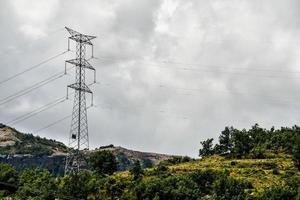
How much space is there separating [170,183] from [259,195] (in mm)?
25951

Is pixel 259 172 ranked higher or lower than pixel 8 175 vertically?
lower

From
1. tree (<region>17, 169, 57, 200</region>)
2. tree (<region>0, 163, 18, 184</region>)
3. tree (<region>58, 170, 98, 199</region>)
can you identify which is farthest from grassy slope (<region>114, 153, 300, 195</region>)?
tree (<region>0, 163, 18, 184</region>)

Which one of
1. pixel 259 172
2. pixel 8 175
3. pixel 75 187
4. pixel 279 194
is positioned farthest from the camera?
pixel 259 172

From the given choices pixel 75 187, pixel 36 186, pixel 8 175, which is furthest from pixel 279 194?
pixel 8 175

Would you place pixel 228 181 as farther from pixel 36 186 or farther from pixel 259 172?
pixel 36 186

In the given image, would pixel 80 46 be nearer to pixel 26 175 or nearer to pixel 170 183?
pixel 170 183

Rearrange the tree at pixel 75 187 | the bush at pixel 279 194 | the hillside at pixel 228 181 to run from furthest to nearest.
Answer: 1. the hillside at pixel 228 181
2. the tree at pixel 75 187
3. the bush at pixel 279 194

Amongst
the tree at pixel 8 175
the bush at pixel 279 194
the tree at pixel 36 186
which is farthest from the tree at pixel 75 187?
the bush at pixel 279 194

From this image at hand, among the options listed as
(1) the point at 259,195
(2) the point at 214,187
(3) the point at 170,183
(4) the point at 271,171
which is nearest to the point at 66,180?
(3) the point at 170,183

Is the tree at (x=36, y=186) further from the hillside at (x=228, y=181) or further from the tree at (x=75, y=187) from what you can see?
the hillside at (x=228, y=181)

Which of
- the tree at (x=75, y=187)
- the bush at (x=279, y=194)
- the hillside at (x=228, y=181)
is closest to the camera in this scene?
the bush at (x=279, y=194)

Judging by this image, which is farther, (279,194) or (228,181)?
(228,181)

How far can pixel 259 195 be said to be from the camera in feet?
463

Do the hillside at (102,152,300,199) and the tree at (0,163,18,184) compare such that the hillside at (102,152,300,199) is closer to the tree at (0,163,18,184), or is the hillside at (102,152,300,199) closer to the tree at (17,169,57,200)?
the tree at (17,169,57,200)
